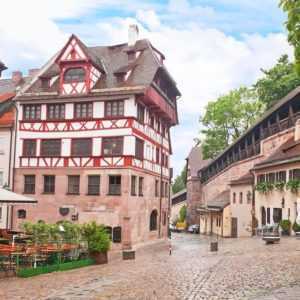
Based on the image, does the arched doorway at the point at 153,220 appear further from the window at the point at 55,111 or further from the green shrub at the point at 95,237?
the green shrub at the point at 95,237

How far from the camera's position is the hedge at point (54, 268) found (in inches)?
657

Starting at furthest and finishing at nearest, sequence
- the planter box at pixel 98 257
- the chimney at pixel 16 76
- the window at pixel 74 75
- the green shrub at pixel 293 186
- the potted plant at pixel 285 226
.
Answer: the chimney at pixel 16 76 → the window at pixel 74 75 → the potted plant at pixel 285 226 → the green shrub at pixel 293 186 → the planter box at pixel 98 257

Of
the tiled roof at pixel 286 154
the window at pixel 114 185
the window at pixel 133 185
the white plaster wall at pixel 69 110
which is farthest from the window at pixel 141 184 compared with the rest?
the tiled roof at pixel 286 154

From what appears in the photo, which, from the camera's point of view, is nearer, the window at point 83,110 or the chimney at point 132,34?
the window at point 83,110

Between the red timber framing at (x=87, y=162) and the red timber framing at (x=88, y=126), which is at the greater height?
the red timber framing at (x=88, y=126)

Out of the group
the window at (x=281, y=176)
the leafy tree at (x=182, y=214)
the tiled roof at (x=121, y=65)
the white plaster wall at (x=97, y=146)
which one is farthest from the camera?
the leafy tree at (x=182, y=214)

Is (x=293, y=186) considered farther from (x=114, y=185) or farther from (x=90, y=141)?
(x=90, y=141)

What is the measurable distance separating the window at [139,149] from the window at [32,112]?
6.96m

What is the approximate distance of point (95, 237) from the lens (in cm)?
2048

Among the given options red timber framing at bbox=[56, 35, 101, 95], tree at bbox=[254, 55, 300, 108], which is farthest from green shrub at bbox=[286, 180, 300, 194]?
tree at bbox=[254, 55, 300, 108]

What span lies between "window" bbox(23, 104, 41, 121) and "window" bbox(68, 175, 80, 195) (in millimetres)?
4710

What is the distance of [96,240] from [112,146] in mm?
13590

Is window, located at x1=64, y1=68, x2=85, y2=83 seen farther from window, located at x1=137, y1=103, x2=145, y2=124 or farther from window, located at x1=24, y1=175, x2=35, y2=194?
window, located at x1=24, y1=175, x2=35, y2=194

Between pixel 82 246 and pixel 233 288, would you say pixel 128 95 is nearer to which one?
pixel 82 246
